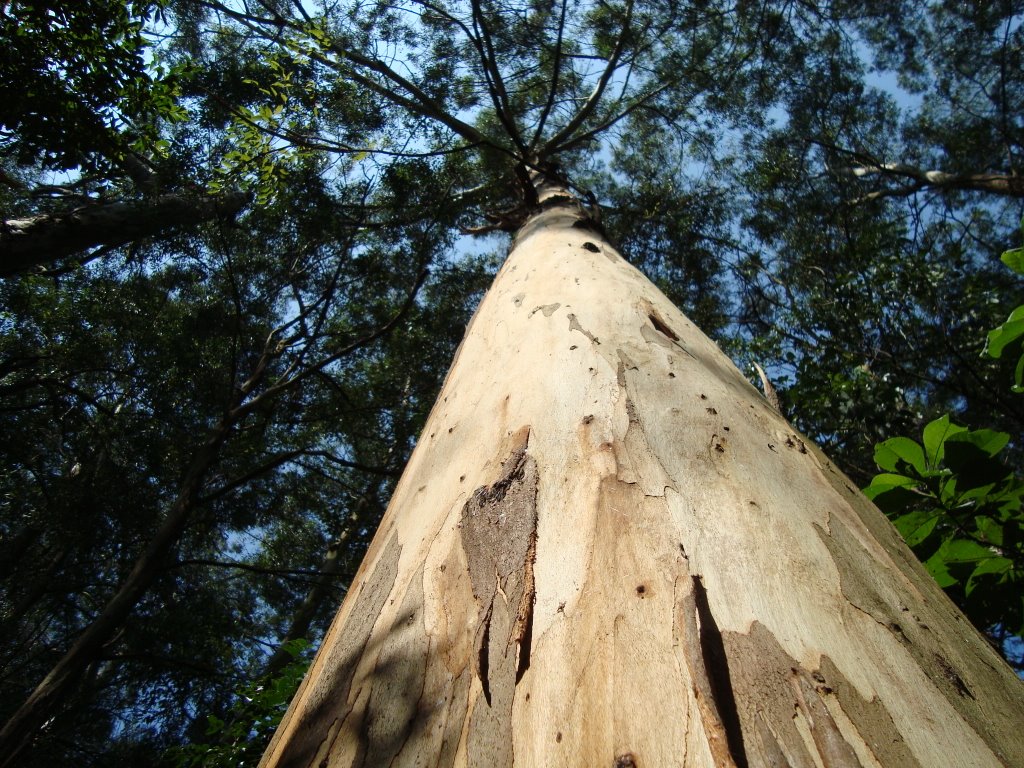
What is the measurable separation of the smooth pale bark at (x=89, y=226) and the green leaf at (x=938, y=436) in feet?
13.1

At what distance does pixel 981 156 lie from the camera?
7500mm

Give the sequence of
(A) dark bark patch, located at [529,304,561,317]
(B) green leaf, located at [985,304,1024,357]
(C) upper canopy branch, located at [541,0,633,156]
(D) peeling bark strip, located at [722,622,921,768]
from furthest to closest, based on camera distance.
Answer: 1. (C) upper canopy branch, located at [541,0,633,156]
2. (A) dark bark patch, located at [529,304,561,317]
3. (B) green leaf, located at [985,304,1024,357]
4. (D) peeling bark strip, located at [722,622,921,768]

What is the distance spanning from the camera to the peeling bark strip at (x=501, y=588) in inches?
20.5

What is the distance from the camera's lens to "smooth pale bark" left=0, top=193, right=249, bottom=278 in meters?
3.23

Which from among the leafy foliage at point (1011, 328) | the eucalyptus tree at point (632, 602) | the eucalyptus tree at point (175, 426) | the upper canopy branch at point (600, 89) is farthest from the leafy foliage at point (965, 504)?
the upper canopy branch at point (600, 89)

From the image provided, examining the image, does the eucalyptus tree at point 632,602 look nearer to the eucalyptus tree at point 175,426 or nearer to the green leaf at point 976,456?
the green leaf at point 976,456

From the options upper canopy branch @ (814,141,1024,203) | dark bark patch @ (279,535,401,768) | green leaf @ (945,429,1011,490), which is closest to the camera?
dark bark patch @ (279,535,401,768)

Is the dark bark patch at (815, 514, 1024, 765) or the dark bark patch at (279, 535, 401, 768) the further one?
the dark bark patch at (279, 535, 401, 768)

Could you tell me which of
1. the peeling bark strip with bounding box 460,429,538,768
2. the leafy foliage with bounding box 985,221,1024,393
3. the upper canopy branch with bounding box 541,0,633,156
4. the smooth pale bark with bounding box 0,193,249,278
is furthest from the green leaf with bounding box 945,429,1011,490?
the upper canopy branch with bounding box 541,0,633,156

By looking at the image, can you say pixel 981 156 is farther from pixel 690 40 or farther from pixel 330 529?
pixel 330 529

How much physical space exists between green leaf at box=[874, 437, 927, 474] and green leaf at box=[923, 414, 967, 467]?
2 centimetres

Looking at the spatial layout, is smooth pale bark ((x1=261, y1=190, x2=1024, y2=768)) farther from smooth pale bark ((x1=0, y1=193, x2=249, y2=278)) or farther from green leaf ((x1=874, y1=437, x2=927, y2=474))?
smooth pale bark ((x1=0, y1=193, x2=249, y2=278))

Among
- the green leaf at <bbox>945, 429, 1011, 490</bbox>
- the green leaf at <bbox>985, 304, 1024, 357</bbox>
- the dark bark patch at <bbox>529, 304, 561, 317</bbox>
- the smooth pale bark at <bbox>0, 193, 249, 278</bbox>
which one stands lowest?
the green leaf at <bbox>945, 429, 1011, 490</bbox>

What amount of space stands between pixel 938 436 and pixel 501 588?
107 centimetres
